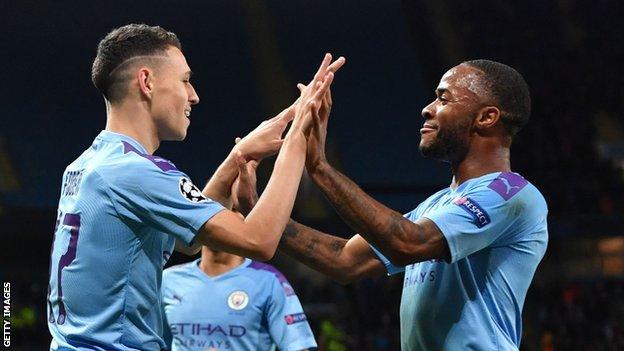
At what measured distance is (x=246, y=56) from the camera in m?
18.0

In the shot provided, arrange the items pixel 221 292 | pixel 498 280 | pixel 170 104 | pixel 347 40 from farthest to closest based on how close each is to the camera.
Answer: pixel 347 40, pixel 221 292, pixel 498 280, pixel 170 104

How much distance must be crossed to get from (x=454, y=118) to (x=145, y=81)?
1.35m

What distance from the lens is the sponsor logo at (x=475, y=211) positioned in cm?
339

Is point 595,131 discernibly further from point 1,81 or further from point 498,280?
point 498,280

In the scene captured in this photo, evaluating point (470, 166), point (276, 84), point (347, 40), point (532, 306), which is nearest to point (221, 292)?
point (470, 166)

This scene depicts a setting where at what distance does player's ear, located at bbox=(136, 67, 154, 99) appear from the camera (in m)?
3.11

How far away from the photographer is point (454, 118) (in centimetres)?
377

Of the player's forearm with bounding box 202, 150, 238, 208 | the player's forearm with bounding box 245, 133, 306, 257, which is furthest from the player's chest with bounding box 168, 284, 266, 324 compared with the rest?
the player's forearm with bounding box 245, 133, 306, 257

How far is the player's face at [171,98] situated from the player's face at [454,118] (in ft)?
3.55

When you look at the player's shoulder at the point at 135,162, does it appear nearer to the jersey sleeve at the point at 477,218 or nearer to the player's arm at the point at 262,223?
the player's arm at the point at 262,223

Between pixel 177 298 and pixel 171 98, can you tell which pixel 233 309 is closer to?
pixel 177 298

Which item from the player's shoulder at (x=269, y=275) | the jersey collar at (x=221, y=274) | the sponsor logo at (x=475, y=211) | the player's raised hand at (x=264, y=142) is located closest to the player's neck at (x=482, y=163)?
the sponsor logo at (x=475, y=211)

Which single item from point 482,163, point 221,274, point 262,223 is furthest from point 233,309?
point 262,223

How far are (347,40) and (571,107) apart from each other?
4.66 meters
